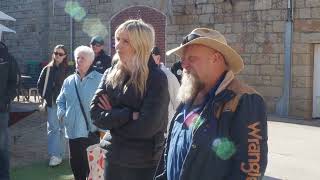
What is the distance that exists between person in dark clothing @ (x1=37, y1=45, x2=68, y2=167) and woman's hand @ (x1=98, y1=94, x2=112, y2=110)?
3787 mm

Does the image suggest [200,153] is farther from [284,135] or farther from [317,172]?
[284,135]

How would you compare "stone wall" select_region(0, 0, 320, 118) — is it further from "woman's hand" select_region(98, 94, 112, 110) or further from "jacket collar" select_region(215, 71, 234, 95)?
"jacket collar" select_region(215, 71, 234, 95)

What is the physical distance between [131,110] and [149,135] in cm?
20

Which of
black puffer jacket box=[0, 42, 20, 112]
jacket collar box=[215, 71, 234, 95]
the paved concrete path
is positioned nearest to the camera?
jacket collar box=[215, 71, 234, 95]

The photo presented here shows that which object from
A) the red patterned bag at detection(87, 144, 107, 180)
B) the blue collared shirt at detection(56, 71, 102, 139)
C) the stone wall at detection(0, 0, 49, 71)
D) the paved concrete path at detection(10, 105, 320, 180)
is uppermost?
the stone wall at detection(0, 0, 49, 71)

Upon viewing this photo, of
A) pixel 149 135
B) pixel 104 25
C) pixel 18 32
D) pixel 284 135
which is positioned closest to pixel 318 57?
pixel 284 135

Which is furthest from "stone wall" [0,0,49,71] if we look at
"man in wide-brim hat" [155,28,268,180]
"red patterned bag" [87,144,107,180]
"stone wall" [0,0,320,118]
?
"man in wide-brim hat" [155,28,268,180]

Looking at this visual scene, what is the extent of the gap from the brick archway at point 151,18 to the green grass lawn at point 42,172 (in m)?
9.05

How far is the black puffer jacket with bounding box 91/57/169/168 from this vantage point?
3223 mm

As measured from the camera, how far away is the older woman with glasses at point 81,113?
16.3 feet

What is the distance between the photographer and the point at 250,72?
1370 cm

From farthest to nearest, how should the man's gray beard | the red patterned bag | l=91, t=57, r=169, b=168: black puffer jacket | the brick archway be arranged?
1. the brick archway
2. the red patterned bag
3. l=91, t=57, r=169, b=168: black puffer jacket
4. the man's gray beard

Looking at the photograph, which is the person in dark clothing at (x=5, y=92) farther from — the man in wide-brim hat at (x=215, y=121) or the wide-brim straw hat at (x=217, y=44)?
the wide-brim straw hat at (x=217, y=44)

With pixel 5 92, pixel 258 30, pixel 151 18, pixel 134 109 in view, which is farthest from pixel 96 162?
pixel 151 18
